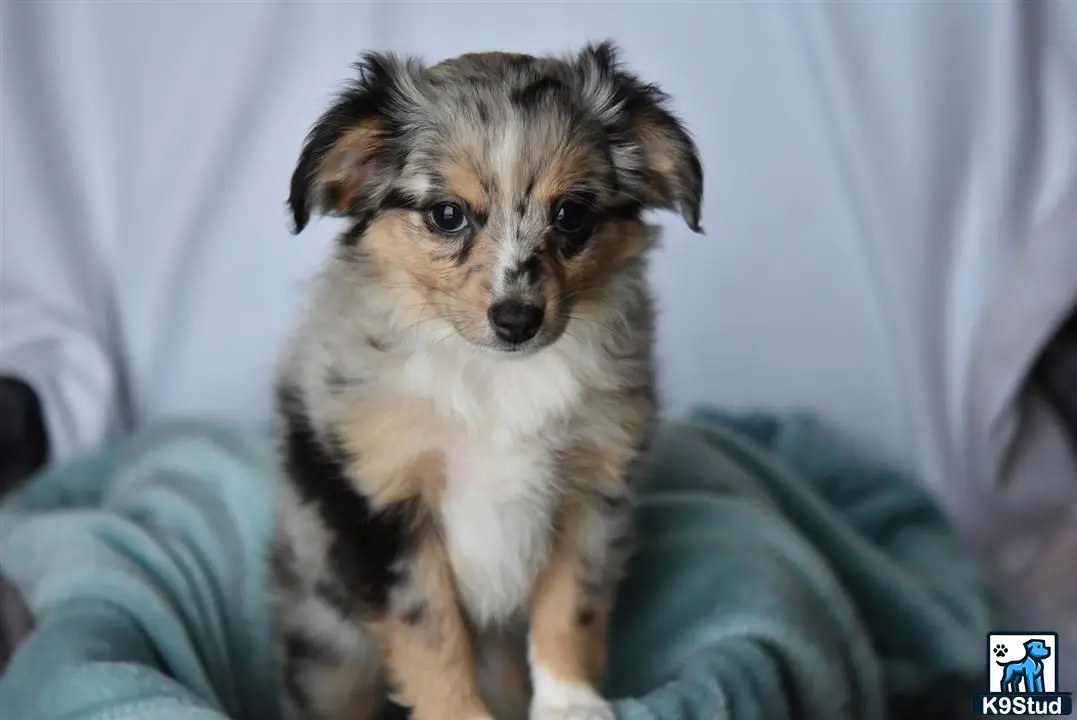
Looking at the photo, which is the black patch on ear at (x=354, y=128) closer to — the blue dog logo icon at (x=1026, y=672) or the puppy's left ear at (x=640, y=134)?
the puppy's left ear at (x=640, y=134)

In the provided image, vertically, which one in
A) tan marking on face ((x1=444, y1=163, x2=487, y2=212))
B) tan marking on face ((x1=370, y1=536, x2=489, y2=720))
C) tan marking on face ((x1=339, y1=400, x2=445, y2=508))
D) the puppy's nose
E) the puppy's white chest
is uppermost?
tan marking on face ((x1=444, y1=163, x2=487, y2=212))

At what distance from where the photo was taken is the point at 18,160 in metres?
3.10

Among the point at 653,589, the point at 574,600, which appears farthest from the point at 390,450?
the point at 653,589

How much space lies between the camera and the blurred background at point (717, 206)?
118 inches

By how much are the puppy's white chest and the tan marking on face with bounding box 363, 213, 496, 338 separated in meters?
0.25

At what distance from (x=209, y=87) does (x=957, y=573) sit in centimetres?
225

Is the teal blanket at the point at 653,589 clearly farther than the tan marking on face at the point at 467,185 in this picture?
Yes

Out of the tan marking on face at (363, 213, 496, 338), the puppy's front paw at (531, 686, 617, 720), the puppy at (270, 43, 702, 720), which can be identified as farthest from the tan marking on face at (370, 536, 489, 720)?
the tan marking on face at (363, 213, 496, 338)

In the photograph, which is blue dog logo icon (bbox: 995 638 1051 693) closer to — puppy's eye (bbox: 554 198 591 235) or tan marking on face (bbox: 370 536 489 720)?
tan marking on face (bbox: 370 536 489 720)

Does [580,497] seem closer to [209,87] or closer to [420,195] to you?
[420,195]

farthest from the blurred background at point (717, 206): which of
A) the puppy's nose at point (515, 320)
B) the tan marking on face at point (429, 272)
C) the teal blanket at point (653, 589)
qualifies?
the puppy's nose at point (515, 320)

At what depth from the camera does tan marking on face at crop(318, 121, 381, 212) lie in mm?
2074

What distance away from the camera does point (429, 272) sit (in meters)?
2.06

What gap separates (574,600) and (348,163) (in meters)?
0.90
